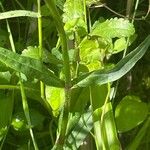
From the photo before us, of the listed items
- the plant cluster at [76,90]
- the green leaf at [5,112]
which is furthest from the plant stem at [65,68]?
the green leaf at [5,112]

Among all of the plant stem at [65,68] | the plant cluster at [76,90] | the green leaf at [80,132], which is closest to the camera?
the plant stem at [65,68]

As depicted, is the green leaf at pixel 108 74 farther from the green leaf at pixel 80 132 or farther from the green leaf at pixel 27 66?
the green leaf at pixel 80 132

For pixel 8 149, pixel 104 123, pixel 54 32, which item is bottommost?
pixel 8 149

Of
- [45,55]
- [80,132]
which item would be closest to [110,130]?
[80,132]

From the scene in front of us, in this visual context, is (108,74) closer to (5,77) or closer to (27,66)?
(27,66)

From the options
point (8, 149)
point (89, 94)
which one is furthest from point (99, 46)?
point (8, 149)

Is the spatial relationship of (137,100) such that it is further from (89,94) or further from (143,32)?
(143,32)
